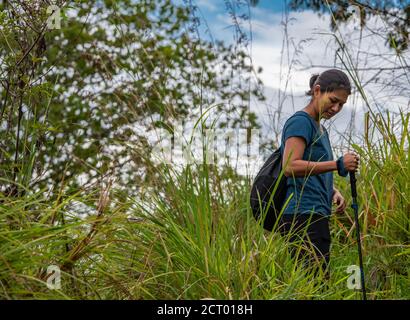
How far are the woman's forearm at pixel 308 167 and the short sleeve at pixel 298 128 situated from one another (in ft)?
0.57

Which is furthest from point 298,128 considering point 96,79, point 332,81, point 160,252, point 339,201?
point 96,79

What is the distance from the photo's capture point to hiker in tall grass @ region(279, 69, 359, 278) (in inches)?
171

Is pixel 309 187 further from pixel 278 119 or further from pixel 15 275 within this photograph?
pixel 15 275

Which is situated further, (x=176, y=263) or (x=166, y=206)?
(x=166, y=206)

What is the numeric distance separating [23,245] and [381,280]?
257 centimetres

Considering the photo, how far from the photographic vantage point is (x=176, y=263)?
12.8 feet

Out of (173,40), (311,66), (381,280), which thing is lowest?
(381,280)

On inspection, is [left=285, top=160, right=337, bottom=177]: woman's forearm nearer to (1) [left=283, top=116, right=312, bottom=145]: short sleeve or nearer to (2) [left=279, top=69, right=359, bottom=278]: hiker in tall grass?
(2) [left=279, top=69, right=359, bottom=278]: hiker in tall grass

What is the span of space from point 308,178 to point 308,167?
0.23 m

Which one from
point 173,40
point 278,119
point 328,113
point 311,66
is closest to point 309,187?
point 328,113

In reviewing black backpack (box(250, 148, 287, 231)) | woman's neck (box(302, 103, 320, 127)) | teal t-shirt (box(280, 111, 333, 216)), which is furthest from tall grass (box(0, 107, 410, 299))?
woman's neck (box(302, 103, 320, 127))

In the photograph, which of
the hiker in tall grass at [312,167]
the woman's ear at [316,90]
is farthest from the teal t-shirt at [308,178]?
the woman's ear at [316,90]

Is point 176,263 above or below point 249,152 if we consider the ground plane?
below

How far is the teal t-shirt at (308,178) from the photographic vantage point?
4441 mm
